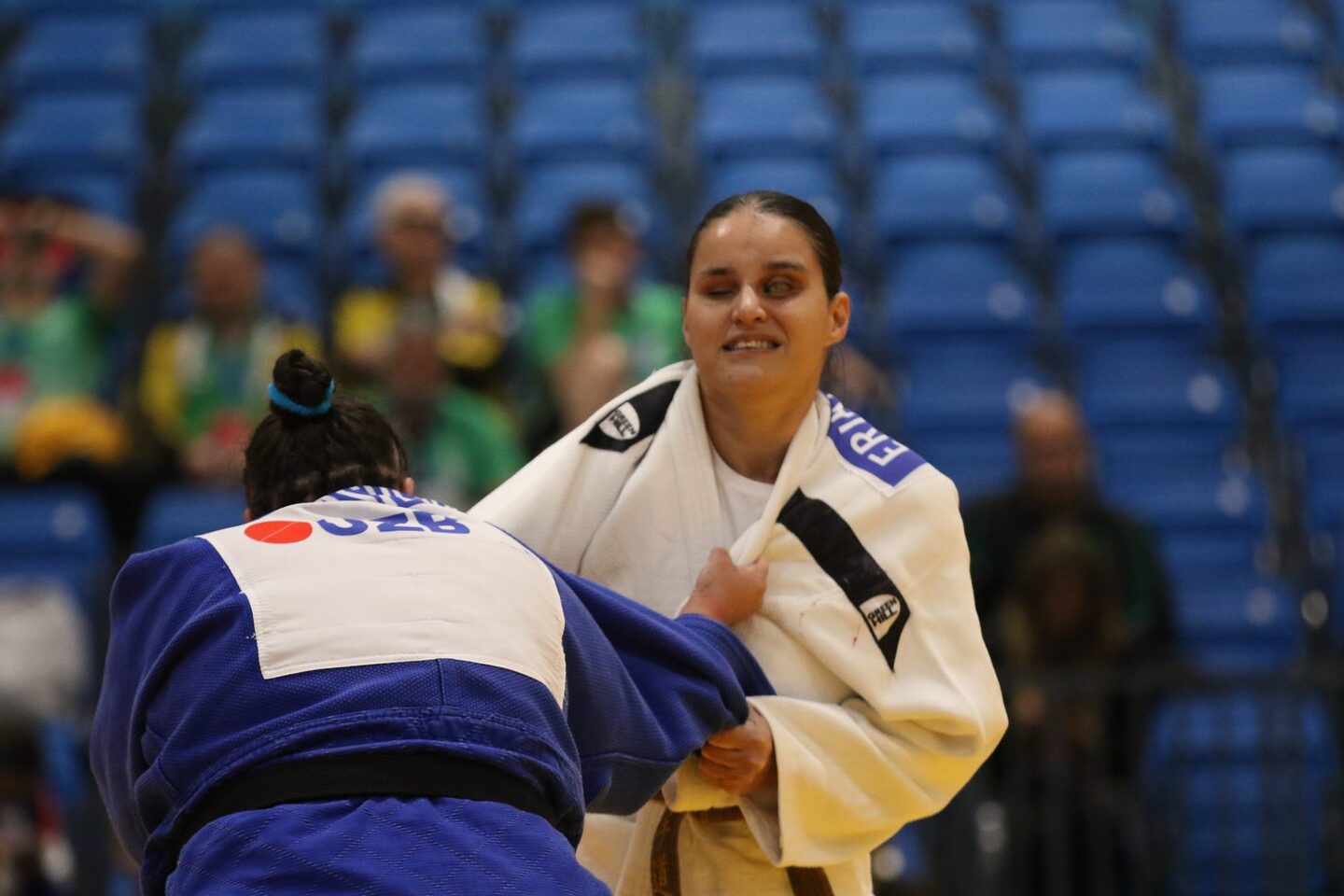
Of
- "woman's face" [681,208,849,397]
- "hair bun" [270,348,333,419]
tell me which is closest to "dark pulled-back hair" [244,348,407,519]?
"hair bun" [270,348,333,419]

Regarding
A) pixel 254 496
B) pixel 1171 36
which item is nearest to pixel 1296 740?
pixel 254 496

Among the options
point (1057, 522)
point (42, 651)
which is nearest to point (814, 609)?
point (1057, 522)

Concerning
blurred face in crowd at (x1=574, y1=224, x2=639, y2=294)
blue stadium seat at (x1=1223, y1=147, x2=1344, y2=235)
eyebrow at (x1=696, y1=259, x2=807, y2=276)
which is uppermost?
blue stadium seat at (x1=1223, y1=147, x2=1344, y2=235)

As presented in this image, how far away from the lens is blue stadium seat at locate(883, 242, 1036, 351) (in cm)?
734

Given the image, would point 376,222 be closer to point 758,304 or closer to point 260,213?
point 260,213

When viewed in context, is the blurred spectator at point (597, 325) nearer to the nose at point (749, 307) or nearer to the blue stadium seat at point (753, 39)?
the blue stadium seat at point (753, 39)

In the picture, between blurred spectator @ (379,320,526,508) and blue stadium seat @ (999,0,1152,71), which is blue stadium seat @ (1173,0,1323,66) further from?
blurred spectator @ (379,320,526,508)

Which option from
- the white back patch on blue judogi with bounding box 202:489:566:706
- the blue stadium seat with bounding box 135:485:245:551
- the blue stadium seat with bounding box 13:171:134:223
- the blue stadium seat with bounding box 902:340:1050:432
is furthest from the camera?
the blue stadium seat with bounding box 13:171:134:223

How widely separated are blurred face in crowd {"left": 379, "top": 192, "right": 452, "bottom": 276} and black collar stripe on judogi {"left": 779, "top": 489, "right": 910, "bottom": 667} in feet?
11.8

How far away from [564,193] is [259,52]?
6.35 feet

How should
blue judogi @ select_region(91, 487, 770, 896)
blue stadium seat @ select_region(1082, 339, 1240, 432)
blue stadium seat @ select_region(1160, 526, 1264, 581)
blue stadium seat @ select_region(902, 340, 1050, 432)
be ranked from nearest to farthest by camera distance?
blue judogi @ select_region(91, 487, 770, 896), blue stadium seat @ select_region(1160, 526, 1264, 581), blue stadium seat @ select_region(902, 340, 1050, 432), blue stadium seat @ select_region(1082, 339, 1240, 432)

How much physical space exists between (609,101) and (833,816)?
19.7 feet

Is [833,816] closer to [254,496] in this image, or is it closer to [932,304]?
[254,496]

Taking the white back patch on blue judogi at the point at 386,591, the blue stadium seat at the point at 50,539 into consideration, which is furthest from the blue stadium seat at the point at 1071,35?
the white back patch on blue judogi at the point at 386,591
